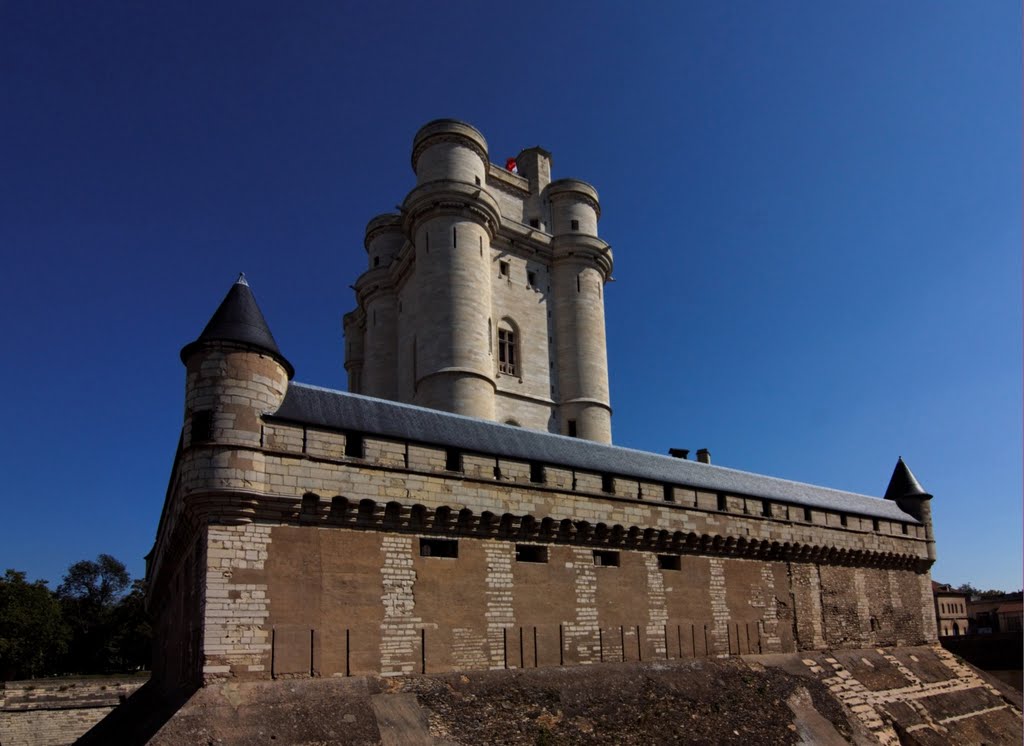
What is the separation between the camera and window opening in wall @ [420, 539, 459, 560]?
52.1ft

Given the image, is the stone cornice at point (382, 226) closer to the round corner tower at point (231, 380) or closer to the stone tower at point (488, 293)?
the stone tower at point (488, 293)

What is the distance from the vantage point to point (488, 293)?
29875mm

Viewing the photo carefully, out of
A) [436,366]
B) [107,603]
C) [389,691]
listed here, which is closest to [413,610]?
[389,691]

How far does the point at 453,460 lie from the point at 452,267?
13.4m

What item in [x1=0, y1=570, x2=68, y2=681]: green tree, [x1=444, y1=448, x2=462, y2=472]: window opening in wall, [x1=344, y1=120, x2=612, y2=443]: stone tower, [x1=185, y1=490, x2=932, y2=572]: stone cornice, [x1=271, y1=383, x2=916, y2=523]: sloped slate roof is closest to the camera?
[x1=185, y1=490, x2=932, y2=572]: stone cornice

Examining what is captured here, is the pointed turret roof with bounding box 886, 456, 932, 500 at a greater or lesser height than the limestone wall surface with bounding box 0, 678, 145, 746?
greater

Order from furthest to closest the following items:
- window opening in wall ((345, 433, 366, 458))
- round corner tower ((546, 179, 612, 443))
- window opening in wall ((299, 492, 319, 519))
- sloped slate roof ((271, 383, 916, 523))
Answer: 1. round corner tower ((546, 179, 612, 443))
2. sloped slate roof ((271, 383, 916, 523))
3. window opening in wall ((345, 433, 366, 458))
4. window opening in wall ((299, 492, 319, 519))

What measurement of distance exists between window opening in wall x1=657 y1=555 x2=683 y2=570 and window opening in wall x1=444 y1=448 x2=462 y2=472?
22.7 ft

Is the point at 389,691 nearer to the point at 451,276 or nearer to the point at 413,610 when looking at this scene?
the point at 413,610

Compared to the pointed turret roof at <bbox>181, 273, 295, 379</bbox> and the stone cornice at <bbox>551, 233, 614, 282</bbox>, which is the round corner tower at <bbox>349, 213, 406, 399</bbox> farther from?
the pointed turret roof at <bbox>181, 273, 295, 379</bbox>

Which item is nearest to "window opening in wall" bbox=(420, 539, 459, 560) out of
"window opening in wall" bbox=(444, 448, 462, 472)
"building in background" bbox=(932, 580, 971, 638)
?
"window opening in wall" bbox=(444, 448, 462, 472)

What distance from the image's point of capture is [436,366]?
2764 cm

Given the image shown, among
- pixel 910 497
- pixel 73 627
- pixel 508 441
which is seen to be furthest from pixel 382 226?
pixel 73 627

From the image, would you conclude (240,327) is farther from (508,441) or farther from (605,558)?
(605,558)
